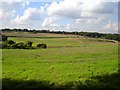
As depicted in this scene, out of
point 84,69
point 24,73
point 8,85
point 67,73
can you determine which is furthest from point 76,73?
point 8,85

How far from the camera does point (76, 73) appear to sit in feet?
60.7

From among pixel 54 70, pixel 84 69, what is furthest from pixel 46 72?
pixel 84 69

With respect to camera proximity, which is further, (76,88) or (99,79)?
(99,79)

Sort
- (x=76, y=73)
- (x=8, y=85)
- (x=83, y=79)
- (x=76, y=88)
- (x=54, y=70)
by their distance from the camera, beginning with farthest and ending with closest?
(x=54, y=70) → (x=76, y=73) → (x=83, y=79) → (x=8, y=85) → (x=76, y=88)

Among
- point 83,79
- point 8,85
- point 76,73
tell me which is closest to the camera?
point 8,85

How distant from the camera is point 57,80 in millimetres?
16234

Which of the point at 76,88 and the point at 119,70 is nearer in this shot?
the point at 76,88

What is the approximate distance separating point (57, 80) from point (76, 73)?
260 cm

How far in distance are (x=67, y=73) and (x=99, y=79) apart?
2.64 metres

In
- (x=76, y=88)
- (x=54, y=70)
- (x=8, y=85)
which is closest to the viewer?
(x=76, y=88)

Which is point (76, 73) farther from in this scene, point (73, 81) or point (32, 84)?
point (32, 84)

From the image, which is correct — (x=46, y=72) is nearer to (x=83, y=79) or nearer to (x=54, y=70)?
(x=54, y=70)

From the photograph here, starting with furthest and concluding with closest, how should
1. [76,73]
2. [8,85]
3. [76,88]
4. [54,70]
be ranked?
[54,70]
[76,73]
[8,85]
[76,88]

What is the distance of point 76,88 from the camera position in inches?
555
